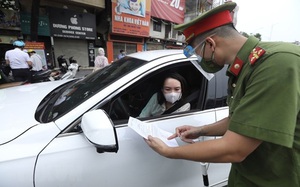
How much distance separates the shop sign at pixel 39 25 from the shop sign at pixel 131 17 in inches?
176

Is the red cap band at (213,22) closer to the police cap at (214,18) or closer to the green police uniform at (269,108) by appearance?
the police cap at (214,18)

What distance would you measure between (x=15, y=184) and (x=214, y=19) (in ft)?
4.63

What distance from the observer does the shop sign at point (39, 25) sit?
10.5 metres

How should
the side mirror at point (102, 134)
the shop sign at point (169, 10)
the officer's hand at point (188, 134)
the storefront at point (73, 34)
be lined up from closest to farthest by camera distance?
1. the side mirror at point (102, 134)
2. the officer's hand at point (188, 134)
3. the storefront at point (73, 34)
4. the shop sign at point (169, 10)

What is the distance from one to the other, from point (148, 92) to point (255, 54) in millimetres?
1411

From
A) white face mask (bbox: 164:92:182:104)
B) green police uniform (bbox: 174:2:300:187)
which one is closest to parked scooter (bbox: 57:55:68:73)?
white face mask (bbox: 164:92:182:104)

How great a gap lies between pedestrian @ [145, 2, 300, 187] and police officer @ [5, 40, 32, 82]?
6.53 meters

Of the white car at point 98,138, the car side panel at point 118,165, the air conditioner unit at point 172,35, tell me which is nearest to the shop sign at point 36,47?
the white car at point 98,138

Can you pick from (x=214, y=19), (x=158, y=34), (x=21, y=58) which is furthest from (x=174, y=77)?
(x=158, y=34)

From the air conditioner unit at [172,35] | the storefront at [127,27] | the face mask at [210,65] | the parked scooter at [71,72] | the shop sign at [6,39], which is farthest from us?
the air conditioner unit at [172,35]

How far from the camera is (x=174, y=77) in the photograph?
193 cm

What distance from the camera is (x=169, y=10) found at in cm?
1853

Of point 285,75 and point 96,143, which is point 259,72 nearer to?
point 285,75

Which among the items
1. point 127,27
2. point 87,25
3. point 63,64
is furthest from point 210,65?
point 127,27
